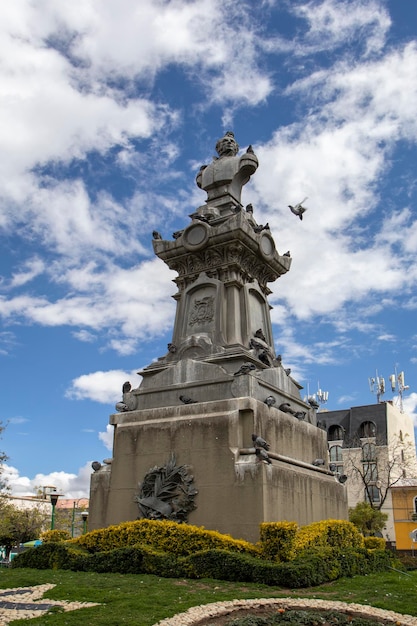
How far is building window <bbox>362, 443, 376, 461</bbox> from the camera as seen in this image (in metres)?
51.4

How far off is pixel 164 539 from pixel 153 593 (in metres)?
3.56

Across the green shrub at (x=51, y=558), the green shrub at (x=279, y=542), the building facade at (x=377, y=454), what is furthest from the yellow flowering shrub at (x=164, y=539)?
the building facade at (x=377, y=454)

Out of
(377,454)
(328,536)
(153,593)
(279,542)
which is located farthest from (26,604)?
(377,454)

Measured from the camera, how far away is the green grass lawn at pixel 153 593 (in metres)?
9.17

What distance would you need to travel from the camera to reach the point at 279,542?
13.4 m

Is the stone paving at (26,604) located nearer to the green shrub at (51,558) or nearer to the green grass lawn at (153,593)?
the green grass lawn at (153,593)

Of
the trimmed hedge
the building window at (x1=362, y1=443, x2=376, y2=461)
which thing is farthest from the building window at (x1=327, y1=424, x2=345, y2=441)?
the trimmed hedge

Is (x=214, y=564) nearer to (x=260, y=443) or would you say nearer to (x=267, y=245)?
(x=260, y=443)

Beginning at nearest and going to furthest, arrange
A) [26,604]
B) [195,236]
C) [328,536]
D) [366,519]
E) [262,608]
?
[262,608] → [26,604] → [328,536] → [195,236] → [366,519]

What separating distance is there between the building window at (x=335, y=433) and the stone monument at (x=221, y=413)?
1393 inches

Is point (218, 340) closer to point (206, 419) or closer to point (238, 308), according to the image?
point (238, 308)

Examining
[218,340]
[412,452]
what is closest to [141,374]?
[218,340]

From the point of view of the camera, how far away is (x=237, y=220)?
68.2 feet

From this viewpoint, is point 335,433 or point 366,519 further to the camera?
point 335,433
